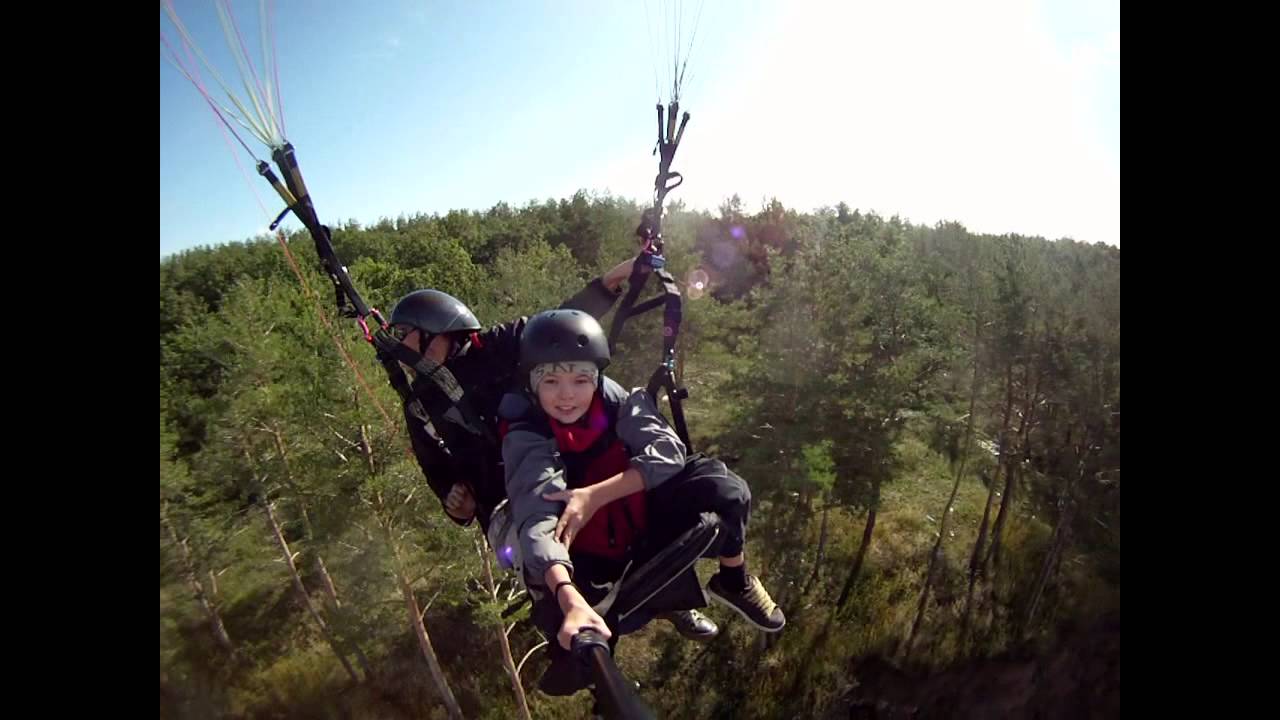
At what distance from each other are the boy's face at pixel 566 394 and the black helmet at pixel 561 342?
8cm

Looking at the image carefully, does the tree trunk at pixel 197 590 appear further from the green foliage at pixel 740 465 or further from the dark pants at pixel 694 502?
the dark pants at pixel 694 502

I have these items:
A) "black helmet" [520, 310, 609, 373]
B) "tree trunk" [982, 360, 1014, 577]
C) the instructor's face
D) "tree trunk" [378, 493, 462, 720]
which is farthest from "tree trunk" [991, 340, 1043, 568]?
the instructor's face

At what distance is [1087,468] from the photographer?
468 inches

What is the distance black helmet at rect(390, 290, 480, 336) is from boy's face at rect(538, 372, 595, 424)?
2.33 ft

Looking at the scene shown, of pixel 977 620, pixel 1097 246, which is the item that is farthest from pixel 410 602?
pixel 1097 246

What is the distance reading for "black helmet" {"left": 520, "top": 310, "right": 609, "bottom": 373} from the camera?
2.38 metres

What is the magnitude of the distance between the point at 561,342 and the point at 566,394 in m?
0.23

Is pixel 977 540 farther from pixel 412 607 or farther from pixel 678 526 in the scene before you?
pixel 678 526

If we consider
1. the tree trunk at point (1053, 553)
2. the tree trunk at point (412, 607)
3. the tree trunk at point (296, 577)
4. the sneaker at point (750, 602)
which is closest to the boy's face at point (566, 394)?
the sneaker at point (750, 602)

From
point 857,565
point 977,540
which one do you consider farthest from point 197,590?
point 977,540

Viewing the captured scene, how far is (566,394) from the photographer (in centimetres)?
244

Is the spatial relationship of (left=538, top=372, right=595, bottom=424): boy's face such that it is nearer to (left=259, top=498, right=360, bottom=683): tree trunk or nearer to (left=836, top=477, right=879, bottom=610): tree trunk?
(left=259, top=498, right=360, bottom=683): tree trunk

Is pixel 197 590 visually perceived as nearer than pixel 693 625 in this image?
No
